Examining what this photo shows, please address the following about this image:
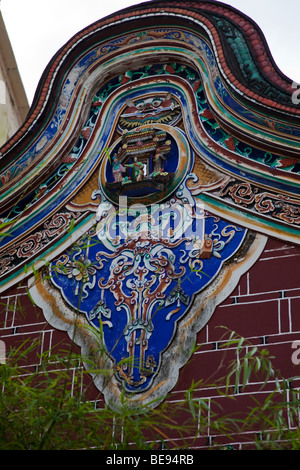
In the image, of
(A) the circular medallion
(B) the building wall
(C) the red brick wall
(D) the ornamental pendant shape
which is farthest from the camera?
(B) the building wall

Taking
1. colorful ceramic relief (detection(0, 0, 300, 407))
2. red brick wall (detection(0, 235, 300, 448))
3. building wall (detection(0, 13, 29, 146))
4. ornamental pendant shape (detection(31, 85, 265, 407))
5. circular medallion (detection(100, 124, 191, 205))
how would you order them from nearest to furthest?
red brick wall (detection(0, 235, 300, 448)), ornamental pendant shape (detection(31, 85, 265, 407)), colorful ceramic relief (detection(0, 0, 300, 407)), circular medallion (detection(100, 124, 191, 205)), building wall (detection(0, 13, 29, 146))

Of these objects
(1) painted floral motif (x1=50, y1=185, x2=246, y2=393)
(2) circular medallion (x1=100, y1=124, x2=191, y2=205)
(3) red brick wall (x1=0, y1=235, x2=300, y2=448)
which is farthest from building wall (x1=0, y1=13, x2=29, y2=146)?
(3) red brick wall (x1=0, y1=235, x2=300, y2=448)

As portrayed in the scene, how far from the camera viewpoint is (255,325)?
6.35 meters

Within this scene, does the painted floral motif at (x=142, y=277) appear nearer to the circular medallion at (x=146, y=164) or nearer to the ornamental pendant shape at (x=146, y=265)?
the ornamental pendant shape at (x=146, y=265)

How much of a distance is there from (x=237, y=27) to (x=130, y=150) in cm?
119

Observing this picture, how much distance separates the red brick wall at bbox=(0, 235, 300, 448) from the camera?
241 inches

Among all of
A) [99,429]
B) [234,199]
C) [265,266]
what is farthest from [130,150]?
[99,429]

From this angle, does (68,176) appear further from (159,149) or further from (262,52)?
(262,52)

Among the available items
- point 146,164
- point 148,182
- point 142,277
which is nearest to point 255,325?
point 142,277

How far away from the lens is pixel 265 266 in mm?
6570

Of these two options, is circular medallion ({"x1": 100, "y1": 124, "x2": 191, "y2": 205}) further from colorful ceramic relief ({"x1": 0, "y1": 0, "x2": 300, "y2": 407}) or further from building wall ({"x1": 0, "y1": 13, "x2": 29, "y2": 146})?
building wall ({"x1": 0, "y1": 13, "x2": 29, "y2": 146})

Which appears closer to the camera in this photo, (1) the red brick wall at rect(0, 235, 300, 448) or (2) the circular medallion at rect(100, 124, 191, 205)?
(1) the red brick wall at rect(0, 235, 300, 448)

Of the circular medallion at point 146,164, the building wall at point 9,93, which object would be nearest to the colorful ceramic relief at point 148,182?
the circular medallion at point 146,164

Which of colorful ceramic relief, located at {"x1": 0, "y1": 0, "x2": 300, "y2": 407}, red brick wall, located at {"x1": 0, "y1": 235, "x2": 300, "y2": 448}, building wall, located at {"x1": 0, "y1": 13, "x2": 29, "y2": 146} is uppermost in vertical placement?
building wall, located at {"x1": 0, "y1": 13, "x2": 29, "y2": 146}
